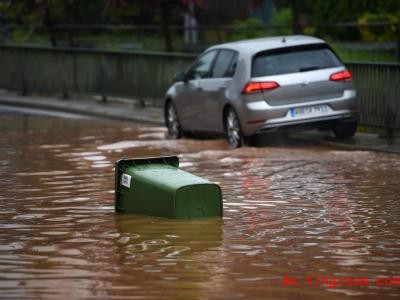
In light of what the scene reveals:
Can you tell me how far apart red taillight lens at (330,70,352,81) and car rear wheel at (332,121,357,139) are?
2.18 ft

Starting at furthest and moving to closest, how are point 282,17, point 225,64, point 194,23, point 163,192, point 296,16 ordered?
point 282,17
point 194,23
point 296,16
point 225,64
point 163,192

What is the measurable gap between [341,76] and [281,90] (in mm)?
969

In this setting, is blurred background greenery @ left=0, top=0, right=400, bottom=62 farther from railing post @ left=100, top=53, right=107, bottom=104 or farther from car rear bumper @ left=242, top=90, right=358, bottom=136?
car rear bumper @ left=242, top=90, right=358, bottom=136

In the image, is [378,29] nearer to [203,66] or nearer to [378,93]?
[203,66]

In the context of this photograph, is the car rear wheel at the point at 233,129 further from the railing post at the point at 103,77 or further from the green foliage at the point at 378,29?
the green foliage at the point at 378,29

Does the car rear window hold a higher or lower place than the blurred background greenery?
higher

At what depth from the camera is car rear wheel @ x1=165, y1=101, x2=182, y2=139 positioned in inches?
828

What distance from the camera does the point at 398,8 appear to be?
3884cm

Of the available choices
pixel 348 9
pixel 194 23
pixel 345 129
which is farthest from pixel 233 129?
pixel 194 23

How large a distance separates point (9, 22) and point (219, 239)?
3155cm

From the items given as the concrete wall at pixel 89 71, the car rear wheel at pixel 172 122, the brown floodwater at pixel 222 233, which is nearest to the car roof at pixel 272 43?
the brown floodwater at pixel 222 233

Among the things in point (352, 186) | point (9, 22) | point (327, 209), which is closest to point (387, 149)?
point (352, 186)

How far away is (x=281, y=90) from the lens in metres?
18.1

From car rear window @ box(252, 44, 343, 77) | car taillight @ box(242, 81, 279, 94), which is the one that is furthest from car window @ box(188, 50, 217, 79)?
car taillight @ box(242, 81, 279, 94)
